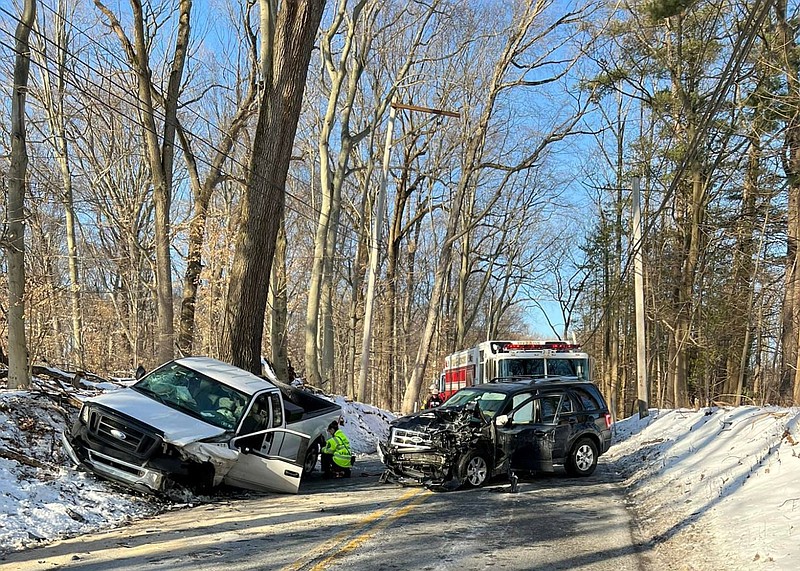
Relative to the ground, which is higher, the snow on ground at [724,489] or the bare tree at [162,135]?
the bare tree at [162,135]

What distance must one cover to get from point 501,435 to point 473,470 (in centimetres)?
85

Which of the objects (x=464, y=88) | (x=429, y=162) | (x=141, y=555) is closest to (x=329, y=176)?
(x=464, y=88)

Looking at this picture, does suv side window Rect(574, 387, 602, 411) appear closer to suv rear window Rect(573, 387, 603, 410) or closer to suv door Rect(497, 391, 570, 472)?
suv rear window Rect(573, 387, 603, 410)

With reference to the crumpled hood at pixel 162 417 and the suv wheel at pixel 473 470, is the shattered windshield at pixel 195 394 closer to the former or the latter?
the crumpled hood at pixel 162 417

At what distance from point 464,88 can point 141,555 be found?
2934 centimetres

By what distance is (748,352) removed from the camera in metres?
32.2

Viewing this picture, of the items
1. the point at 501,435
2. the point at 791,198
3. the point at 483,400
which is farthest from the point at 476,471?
the point at 791,198

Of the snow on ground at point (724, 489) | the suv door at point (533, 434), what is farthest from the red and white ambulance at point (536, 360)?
the suv door at point (533, 434)

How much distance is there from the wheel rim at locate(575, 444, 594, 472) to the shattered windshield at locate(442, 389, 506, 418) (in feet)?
5.90

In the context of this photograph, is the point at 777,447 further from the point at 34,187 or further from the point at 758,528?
the point at 34,187

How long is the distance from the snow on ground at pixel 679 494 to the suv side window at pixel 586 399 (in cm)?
143

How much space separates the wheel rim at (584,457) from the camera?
13.6 meters

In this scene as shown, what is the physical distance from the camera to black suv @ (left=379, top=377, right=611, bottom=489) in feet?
38.3

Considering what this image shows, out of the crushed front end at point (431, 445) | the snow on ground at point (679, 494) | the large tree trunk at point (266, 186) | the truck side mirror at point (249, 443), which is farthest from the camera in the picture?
the large tree trunk at point (266, 186)
